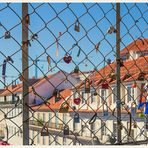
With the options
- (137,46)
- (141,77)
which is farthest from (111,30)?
(141,77)

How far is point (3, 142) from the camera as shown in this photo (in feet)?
4.22

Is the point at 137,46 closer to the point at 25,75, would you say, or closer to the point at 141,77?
the point at 141,77

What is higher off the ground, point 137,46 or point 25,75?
point 137,46

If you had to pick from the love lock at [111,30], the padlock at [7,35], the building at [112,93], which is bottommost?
the building at [112,93]

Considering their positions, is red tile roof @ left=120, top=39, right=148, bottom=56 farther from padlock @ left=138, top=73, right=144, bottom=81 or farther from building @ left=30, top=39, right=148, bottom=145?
padlock @ left=138, top=73, right=144, bottom=81

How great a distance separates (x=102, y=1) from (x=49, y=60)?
1.22ft

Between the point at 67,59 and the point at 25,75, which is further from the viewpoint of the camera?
the point at 67,59

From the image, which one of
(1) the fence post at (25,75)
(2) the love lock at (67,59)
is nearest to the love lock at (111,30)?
(2) the love lock at (67,59)

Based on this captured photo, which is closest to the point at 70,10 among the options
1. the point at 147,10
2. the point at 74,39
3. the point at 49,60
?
the point at 74,39

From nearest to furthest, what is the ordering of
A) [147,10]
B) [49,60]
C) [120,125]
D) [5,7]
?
[5,7] → [49,60] → [120,125] → [147,10]

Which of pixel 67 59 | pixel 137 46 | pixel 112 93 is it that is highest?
pixel 137 46

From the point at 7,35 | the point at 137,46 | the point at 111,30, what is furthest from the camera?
the point at 137,46

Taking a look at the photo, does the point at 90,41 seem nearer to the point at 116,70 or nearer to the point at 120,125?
the point at 116,70

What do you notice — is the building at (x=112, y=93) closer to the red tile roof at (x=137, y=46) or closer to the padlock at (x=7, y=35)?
the red tile roof at (x=137, y=46)
